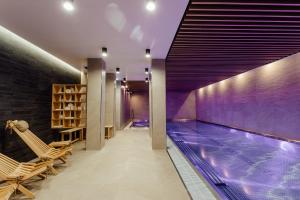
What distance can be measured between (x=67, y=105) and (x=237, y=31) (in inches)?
218

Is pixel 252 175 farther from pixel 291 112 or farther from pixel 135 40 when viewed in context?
pixel 291 112

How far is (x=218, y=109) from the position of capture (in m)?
14.1

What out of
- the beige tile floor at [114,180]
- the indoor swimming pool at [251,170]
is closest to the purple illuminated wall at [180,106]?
the indoor swimming pool at [251,170]

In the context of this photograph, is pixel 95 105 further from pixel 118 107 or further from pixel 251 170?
pixel 118 107

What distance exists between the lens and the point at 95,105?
20.6 ft

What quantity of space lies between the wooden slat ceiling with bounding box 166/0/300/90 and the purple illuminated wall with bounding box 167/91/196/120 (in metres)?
12.7

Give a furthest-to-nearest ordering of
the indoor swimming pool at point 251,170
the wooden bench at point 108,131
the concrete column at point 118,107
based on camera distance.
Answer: the concrete column at point 118,107 → the wooden bench at point 108,131 → the indoor swimming pool at point 251,170

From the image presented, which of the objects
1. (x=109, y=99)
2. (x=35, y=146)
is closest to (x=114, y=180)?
(x=35, y=146)

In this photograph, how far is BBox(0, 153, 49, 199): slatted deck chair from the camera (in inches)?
113

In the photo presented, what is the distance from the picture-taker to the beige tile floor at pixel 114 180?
3.00 metres

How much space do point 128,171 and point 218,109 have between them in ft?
37.4

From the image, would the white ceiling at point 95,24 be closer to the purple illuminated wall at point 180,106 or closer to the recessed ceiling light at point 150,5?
the recessed ceiling light at point 150,5

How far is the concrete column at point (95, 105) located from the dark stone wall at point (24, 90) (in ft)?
4.19

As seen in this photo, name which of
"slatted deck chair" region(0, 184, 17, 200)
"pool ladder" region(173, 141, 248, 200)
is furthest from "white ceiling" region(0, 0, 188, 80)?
"pool ladder" region(173, 141, 248, 200)
